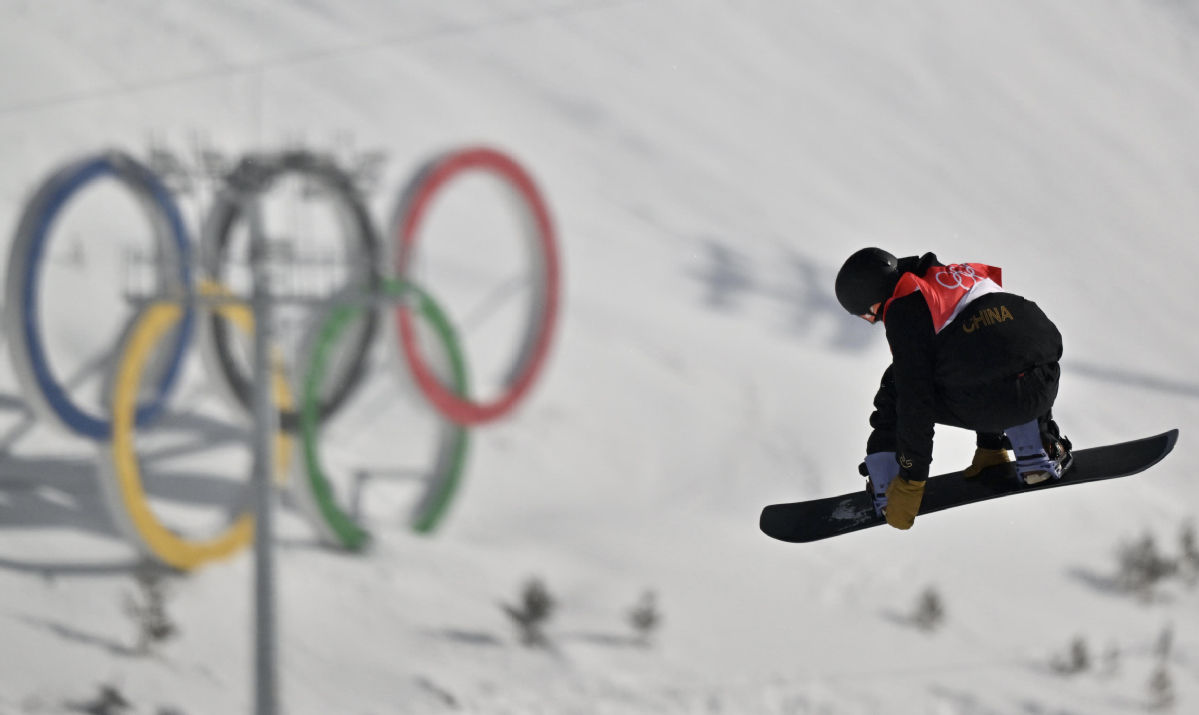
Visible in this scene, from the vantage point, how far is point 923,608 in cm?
3070

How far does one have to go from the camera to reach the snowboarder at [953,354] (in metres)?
1.80

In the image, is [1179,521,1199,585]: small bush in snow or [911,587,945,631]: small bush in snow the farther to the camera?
[1179,521,1199,585]: small bush in snow

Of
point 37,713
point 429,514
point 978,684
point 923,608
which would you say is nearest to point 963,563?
point 923,608

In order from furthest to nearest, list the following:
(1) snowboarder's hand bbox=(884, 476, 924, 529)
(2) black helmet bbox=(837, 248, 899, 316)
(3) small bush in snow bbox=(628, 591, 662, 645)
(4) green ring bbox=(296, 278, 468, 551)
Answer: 1. (3) small bush in snow bbox=(628, 591, 662, 645)
2. (4) green ring bbox=(296, 278, 468, 551)
3. (1) snowboarder's hand bbox=(884, 476, 924, 529)
4. (2) black helmet bbox=(837, 248, 899, 316)

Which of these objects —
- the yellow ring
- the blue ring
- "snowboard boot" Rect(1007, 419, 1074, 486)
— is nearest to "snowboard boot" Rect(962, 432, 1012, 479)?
"snowboard boot" Rect(1007, 419, 1074, 486)

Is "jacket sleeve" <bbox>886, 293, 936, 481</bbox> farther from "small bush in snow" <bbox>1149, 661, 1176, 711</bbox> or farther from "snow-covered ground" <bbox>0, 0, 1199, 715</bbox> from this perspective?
"small bush in snow" <bbox>1149, 661, 1176, 711</bbox>

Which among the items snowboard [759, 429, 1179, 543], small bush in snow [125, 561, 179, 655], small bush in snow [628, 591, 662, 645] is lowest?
snowboard [759, 429, 1179, 543]

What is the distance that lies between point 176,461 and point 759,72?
41.1m

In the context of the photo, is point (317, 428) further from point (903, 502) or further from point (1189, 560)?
point (1189, 560)

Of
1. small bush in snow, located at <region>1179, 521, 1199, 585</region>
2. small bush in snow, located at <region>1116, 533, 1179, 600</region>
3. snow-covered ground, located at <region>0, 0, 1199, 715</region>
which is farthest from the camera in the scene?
small bush in snow, located at <region>1179, 521, 1199, 585</region>

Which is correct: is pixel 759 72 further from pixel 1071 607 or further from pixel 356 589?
pixel 356 589

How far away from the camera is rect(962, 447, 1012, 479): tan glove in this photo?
2.06 m

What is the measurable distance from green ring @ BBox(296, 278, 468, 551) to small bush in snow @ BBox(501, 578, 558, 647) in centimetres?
260

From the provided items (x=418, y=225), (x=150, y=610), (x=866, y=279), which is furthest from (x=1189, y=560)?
(x=866, y=279)
